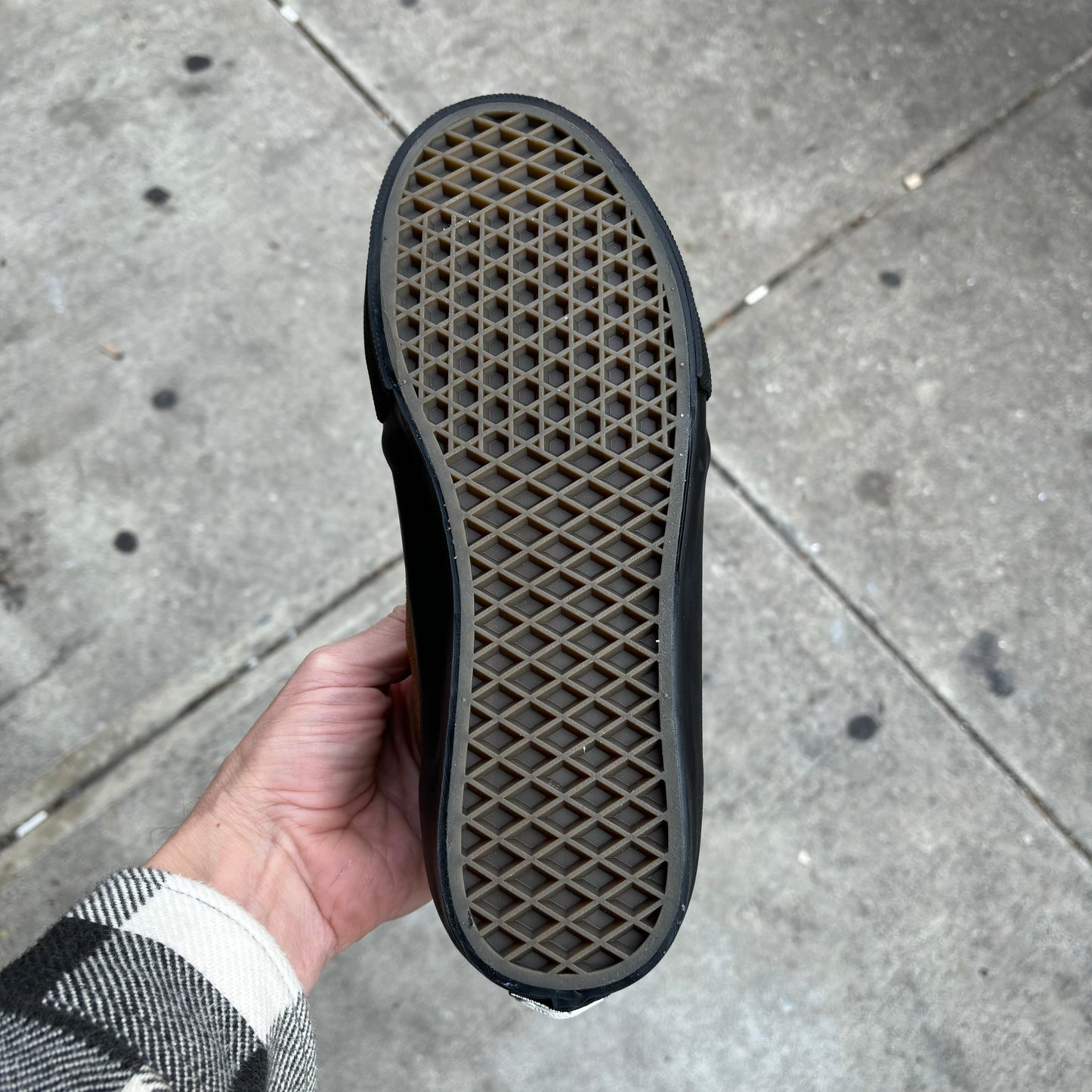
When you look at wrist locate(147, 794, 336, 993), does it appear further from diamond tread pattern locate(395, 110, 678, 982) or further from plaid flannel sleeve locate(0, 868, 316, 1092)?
diamond tread pattern locate(395, 110, 678, 982)

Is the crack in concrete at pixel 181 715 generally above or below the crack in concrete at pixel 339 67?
below

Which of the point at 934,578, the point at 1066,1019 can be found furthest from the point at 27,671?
the point at 1066,1019

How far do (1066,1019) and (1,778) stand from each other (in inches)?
68.7

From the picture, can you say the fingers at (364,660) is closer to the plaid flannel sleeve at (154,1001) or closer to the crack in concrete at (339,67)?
the plaid flannel sleeve at (154,1001)

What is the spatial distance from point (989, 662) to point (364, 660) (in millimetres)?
1079

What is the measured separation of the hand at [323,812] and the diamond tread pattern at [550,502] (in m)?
0.30

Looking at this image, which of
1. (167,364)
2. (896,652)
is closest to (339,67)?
(167,364)

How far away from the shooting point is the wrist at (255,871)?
47.0 inches

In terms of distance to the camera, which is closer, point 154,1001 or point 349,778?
point 154,1001

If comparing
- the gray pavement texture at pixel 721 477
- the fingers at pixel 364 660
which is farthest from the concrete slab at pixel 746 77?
the fingers at pixel 364 660

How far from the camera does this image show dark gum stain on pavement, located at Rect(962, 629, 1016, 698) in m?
1.77

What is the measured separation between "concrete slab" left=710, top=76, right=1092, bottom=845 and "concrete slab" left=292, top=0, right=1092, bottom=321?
0.10 m

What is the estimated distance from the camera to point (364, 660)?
1342 millimetres

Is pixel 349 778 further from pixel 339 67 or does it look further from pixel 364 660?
pixel 339 67
